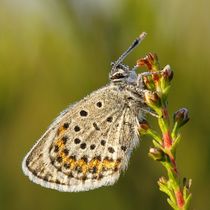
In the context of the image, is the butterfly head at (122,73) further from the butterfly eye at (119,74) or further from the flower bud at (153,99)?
the flower bud at (153,99)

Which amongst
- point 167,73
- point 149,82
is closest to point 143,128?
point 149,82

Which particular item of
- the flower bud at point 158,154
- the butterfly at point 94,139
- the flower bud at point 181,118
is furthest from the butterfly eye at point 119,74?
the flower bud at point 158,154

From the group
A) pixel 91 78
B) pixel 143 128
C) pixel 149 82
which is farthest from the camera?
pixel 91 78

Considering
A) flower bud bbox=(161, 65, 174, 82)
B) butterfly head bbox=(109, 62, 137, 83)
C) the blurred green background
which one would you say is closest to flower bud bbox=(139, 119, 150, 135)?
flower bud bbox=(161, 65, 174, 82)

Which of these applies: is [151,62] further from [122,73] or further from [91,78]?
[91,78]

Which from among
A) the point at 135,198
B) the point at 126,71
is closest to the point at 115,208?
the point at 135,198
